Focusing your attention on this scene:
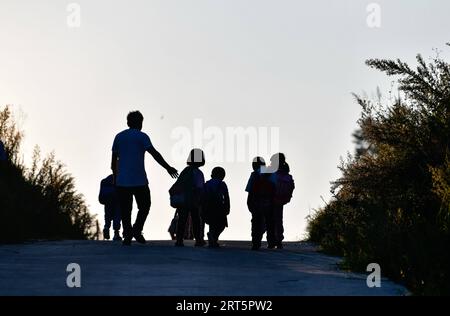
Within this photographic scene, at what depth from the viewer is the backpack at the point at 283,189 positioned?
940 inches

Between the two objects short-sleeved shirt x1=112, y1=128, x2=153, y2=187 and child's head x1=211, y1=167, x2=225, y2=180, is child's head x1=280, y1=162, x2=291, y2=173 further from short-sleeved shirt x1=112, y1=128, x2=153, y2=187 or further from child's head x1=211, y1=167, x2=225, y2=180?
short-sleeved shirt x1=112, y1=128, x2=153, y2=187

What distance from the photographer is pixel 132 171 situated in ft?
68.1

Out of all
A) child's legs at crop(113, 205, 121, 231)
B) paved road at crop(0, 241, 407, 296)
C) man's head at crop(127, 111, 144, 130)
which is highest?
man's head at crop(127, 111, 144, 130)

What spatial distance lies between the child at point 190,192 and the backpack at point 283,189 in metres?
1.69

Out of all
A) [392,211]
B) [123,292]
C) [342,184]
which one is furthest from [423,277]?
[342,184]

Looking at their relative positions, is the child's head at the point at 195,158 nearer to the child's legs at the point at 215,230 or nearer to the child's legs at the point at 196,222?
the child's legs at the point at 196,222

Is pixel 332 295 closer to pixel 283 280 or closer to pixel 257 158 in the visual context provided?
pixel 283 280

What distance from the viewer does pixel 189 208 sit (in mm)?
22375

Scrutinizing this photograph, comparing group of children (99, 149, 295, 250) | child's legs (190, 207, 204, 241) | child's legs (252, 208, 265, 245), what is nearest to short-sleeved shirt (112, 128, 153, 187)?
group of children (99, 149, 295, 250)

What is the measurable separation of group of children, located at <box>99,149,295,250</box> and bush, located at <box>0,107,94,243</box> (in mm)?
3152

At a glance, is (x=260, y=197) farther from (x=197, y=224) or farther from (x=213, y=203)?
(x=197, y=224)

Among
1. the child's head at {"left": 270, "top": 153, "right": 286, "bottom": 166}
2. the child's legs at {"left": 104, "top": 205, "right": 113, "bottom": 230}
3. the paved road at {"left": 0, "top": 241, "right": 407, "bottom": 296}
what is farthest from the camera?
the child's legs at {"left": 104, "top": 205, "right": 113, "bottom": 230}

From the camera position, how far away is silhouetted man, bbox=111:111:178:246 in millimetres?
20747

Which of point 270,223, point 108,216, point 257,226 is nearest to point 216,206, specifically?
point 257,226
